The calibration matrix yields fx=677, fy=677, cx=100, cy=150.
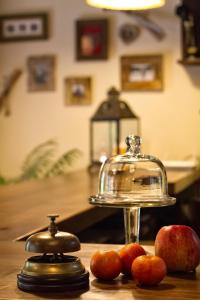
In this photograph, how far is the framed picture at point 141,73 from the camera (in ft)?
19.3

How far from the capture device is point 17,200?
3342 mm

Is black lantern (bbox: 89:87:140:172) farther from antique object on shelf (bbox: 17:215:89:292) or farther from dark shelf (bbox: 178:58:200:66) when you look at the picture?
antique object on shelf (bbox: 17:215:89:292)

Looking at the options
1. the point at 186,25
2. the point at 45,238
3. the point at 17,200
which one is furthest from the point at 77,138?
the point at 45,238

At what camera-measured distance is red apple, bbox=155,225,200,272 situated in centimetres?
157

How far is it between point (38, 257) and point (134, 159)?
1.54 feet

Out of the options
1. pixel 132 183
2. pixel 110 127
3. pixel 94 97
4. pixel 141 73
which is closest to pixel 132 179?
pixel 132 183

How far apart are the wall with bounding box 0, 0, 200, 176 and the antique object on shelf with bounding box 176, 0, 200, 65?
147 millimetres

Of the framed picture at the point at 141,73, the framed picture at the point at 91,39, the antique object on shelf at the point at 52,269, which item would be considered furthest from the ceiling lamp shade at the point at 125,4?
the antique object on shelf at the point at 52,269

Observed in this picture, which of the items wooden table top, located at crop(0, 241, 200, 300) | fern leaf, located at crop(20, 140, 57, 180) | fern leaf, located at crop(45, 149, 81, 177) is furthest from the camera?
fern leaf, located at crop(20, 140, 57, 180)

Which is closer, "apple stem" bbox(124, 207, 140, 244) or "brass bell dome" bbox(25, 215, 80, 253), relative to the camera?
"brass bell dome" bbox(25, 215, 80, 253)

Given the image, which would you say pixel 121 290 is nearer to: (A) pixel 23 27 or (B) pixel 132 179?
(B) pixel 132 179

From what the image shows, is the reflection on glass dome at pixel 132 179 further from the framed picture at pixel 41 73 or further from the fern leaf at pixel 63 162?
the framed picture at pixel 41 73

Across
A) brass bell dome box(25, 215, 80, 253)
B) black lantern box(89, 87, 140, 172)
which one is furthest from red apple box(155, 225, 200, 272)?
black lantern box(89, 87, 140, 172)

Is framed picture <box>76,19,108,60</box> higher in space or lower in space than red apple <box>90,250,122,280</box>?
higher
